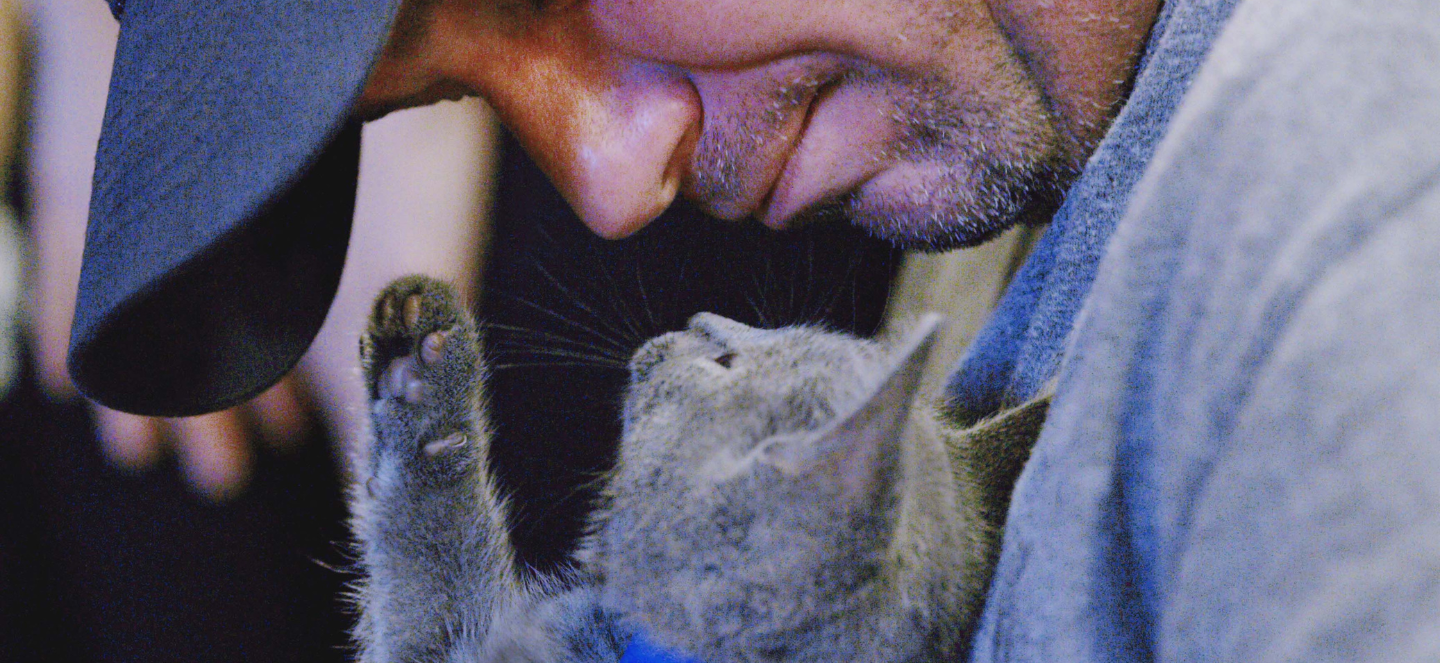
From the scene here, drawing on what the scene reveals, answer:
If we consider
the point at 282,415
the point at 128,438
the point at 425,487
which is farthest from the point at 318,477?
the point at 425,487

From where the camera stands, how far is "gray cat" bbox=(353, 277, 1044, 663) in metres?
0.62

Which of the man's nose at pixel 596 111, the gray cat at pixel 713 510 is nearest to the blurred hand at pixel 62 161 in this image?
the gray cat at pixel 713 510

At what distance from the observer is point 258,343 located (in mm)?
1158

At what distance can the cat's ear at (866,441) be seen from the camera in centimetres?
52

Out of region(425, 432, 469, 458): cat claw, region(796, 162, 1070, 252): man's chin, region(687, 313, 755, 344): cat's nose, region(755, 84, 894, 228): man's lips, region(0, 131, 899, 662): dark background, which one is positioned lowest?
region(0, 131, 899, 662): dark background

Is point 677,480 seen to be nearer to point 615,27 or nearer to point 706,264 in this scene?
point 615,27

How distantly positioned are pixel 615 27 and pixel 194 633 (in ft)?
5.17

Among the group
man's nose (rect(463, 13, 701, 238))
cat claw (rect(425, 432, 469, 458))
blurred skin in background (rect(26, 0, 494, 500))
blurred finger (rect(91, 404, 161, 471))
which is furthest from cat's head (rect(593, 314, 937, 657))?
blurred finger (rect(91, 404, 161, 471))

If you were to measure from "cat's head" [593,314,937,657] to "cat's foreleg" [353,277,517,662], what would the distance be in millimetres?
416

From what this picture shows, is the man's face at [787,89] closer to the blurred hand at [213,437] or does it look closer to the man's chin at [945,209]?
the man's chin at [945,209]

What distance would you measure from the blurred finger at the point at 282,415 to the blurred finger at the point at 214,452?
4 centimetres

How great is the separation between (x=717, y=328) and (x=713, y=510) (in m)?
0.36

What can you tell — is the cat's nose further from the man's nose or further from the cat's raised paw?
the cat's raised paw

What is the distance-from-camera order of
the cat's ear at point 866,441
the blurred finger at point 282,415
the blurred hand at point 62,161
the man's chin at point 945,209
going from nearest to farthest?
1. the cat's ear at point 866,441
2. the man's chin at point 945,209
3. the blurred hand at point 62,161
4. the blurred finger at point 282,415
